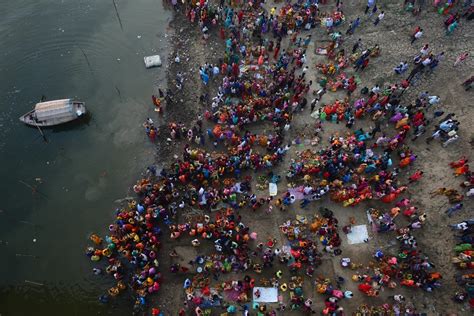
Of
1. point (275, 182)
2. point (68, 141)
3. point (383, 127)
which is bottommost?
point (275, 182)

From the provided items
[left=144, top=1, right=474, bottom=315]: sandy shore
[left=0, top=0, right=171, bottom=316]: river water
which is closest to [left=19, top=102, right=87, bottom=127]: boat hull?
[left=0, top=0, right=171, bottom=316]: river water

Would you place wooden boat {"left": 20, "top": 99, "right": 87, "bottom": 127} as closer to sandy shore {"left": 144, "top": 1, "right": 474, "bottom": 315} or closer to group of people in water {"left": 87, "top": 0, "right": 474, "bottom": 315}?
group of people in water {"left": 87, "top": 0, "right": 474, "bottom": 315}

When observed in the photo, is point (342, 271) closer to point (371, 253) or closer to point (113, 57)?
point (371, 253)

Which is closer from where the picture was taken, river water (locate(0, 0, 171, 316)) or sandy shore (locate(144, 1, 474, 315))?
sandy shore (locate(144, 1, 474, 315))

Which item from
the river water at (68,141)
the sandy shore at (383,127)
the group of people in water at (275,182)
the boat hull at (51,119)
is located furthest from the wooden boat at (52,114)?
the sandy shore at (383,127)

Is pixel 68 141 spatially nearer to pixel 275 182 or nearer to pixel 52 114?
pixel 52 114

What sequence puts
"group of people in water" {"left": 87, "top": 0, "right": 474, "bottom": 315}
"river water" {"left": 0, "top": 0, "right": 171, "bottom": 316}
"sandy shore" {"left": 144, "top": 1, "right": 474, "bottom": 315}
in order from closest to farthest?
"group of people in water" {"left": 87, "top": 0, "right": 474, "bottom": 315}, "sandy shore" {"left": 144, "top": 1, "right": 474, "bottom": 315}, "river water" {"left": 0, "top": 0, "right": 171, "bottom": 316}

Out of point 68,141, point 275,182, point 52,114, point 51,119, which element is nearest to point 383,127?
point 275,182
